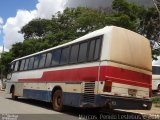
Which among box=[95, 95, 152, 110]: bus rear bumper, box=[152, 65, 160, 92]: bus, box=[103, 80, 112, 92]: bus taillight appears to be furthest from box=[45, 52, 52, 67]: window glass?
box=[152, 65, 160, 92]: bus

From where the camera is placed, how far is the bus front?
12.9 metres

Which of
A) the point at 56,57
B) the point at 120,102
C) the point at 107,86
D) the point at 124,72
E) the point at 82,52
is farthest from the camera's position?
the point at 56,57

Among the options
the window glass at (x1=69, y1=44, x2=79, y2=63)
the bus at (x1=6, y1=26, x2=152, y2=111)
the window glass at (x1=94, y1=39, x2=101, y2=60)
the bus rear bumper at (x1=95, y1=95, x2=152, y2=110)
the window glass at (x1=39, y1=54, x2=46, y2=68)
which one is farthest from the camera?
the window glass at (x1=39, y1=54, x2=46, y2=68)

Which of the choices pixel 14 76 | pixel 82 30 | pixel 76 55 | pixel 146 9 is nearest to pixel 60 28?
pixel 82 30

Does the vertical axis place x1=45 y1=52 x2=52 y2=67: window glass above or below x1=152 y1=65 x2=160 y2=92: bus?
below

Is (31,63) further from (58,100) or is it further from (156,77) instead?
(156,77)

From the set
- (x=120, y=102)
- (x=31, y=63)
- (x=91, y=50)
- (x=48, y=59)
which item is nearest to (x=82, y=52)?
(x=91, y=50)

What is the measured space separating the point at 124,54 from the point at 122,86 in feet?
3.90

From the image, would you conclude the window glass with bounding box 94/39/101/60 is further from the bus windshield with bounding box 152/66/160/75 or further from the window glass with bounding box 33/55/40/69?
the bus windshield with bounding box 152/66/160/75

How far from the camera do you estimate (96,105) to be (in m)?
12.9

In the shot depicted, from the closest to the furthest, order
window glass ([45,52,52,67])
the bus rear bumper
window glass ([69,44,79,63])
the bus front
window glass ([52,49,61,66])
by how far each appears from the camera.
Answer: the bus rear bumper → the bus front → window glass ([69,44,79,63]) → window glass ([52,49,61,66]) → window glass ([45,52,52,67])

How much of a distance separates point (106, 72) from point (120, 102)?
47.0 inches

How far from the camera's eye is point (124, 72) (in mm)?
13523

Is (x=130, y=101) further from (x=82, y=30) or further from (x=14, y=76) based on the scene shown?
(x=82, y=30)
